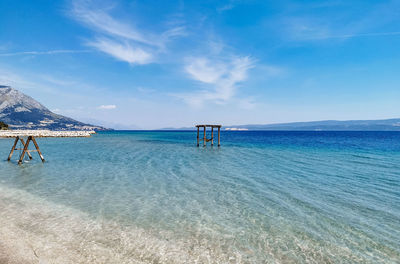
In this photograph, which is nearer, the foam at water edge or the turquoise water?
the foam at water edge

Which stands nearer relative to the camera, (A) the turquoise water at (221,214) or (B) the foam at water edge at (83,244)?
(B) the foam at water edge at (83,244)

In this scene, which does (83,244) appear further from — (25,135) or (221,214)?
(25,135)

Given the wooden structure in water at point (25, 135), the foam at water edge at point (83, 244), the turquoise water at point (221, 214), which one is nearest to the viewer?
the foam at water edge at point (83, 244)

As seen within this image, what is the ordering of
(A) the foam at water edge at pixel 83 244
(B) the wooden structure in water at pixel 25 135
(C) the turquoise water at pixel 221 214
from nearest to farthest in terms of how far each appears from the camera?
(A) the foam at water edge at pixel 83 244 < (C) the turquoise water at pixel 221 214 < (B) the wooden structure in water at pixel 25 135

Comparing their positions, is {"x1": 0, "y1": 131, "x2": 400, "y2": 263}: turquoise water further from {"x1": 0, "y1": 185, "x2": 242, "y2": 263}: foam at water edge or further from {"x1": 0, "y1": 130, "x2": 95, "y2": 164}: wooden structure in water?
{"x1": 0, "y1": 130, "x2": 95, "y2": 164}: wooden structure in water

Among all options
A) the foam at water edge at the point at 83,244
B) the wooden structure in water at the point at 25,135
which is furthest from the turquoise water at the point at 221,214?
the wooden structure in water at the point at 25,135

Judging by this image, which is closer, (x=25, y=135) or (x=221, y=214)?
(x=221, y=214)

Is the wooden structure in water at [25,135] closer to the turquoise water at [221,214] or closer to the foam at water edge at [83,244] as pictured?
the turquoise water at [221,214]

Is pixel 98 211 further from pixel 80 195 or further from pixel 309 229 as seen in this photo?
pixel 309 229

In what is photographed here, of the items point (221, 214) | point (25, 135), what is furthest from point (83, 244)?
point (25, 135)

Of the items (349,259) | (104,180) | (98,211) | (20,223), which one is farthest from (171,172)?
(349,259)

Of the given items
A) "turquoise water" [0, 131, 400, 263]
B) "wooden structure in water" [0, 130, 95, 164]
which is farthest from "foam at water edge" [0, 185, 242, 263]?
"wooden structure in water" [0, 130, 95, 164]

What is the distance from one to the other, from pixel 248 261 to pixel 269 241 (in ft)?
4.51

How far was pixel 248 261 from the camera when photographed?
5.70m
